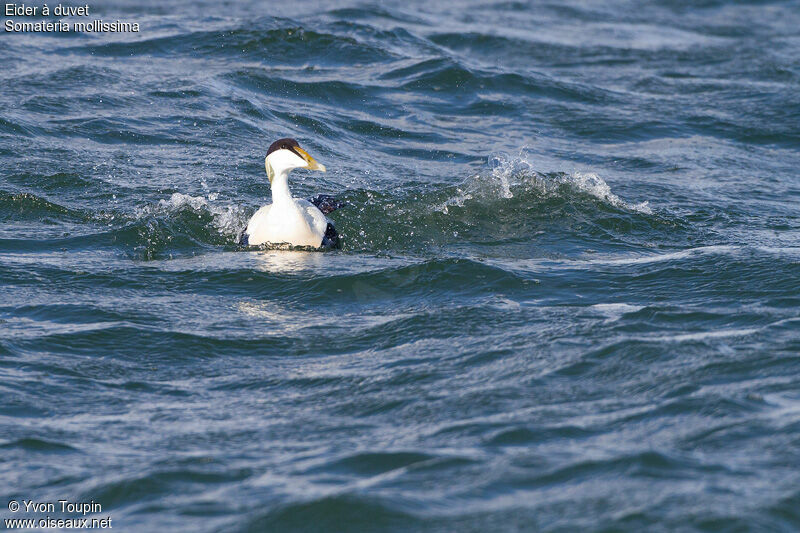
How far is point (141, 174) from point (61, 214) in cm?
114

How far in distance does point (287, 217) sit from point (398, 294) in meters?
1.38

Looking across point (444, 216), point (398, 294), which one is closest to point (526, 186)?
point (444, 216)

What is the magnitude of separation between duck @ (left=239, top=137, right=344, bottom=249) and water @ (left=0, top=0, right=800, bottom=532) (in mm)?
184

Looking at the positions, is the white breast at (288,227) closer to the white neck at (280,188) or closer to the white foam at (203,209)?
the white neck at (280,188)

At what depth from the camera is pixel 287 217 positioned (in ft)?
27.5

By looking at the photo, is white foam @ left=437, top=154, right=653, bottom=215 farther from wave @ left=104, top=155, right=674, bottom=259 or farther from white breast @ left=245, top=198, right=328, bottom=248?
white breast @ left=245, top=198, right=328, bottom=248

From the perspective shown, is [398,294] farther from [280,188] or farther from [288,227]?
[280,188]

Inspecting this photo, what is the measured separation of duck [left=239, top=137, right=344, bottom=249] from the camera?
838 centimetres

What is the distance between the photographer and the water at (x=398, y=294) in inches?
188

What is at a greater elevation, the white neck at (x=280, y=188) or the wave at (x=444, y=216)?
the white neck at (x=280, y=188)

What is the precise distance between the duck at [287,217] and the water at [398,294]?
18 centimetres

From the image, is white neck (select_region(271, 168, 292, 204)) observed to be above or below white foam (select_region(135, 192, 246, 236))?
above

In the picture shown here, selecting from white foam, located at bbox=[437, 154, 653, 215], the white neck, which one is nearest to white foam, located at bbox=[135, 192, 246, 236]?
the white neck

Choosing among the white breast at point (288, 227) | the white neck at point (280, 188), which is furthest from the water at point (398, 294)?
the white neck at point (280, 188)
